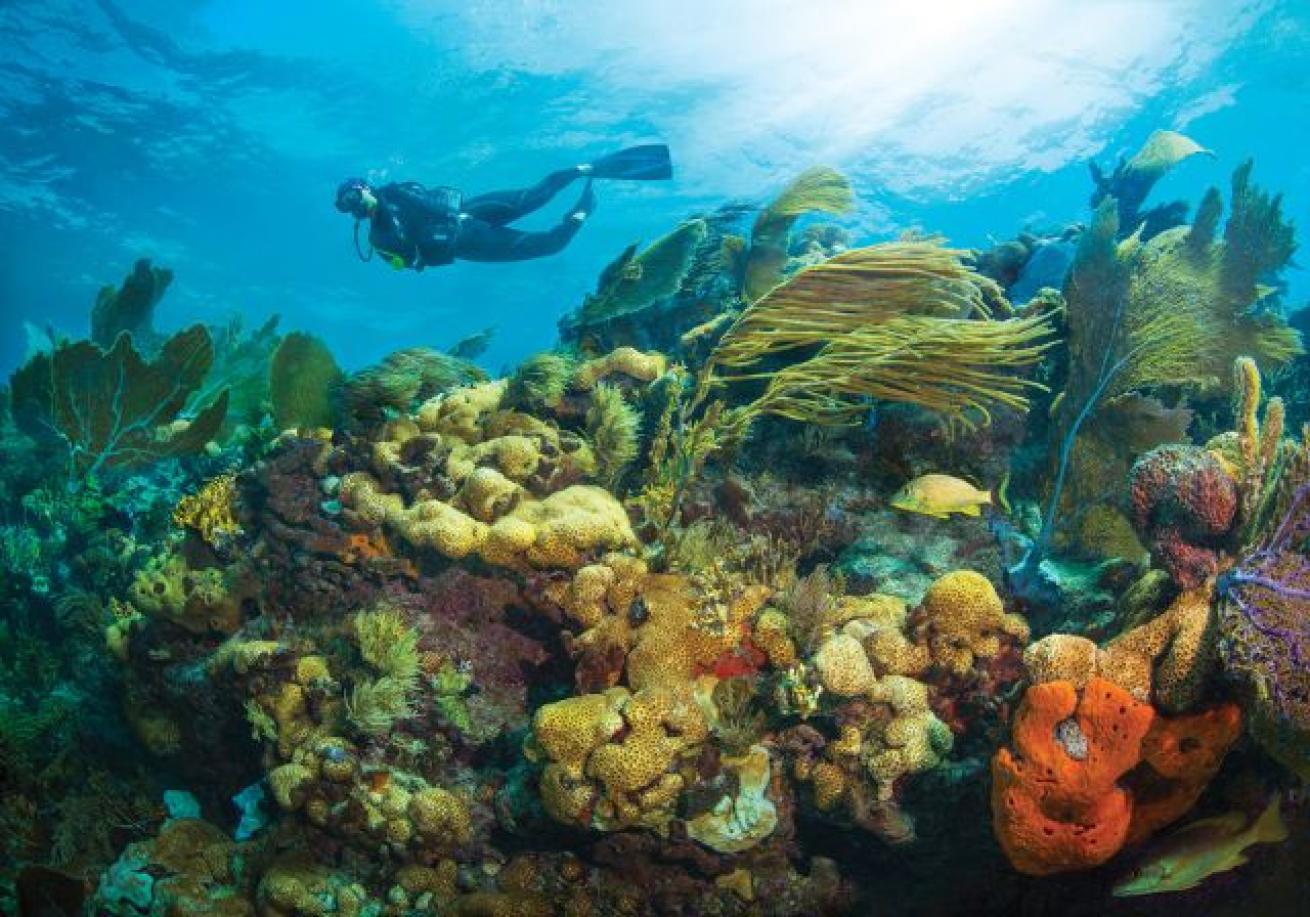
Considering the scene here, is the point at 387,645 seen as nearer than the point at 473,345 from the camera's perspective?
Yes

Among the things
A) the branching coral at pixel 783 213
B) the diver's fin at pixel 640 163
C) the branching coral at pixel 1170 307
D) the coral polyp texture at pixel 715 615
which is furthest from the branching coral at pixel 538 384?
the diver's fin at pixel 640 163

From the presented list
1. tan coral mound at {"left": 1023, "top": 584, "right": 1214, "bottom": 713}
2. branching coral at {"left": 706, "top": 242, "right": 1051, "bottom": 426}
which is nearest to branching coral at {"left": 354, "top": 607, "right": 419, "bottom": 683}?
branching coral at {"left": 706, "top": 242, "right": 1051, "bottom": 426}

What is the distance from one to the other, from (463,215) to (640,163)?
7.93 ft

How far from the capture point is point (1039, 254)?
6723mm

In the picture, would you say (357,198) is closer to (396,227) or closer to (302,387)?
(396,227)

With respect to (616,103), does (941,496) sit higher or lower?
lower

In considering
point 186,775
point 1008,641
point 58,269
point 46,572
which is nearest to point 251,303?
point 58,269

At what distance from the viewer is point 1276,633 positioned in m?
2.23

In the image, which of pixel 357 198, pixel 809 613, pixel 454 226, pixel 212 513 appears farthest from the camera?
pixel 454 226

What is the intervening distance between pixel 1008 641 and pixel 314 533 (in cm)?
434

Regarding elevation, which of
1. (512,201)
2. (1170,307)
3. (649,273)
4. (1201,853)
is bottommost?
(1201,853)

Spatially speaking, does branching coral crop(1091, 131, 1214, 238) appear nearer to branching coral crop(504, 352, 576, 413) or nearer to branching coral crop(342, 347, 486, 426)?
branching coral crop(504, 352, 576, 413)

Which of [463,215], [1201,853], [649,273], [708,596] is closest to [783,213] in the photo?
[649,273]

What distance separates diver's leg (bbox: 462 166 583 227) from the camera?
9.05 metres
